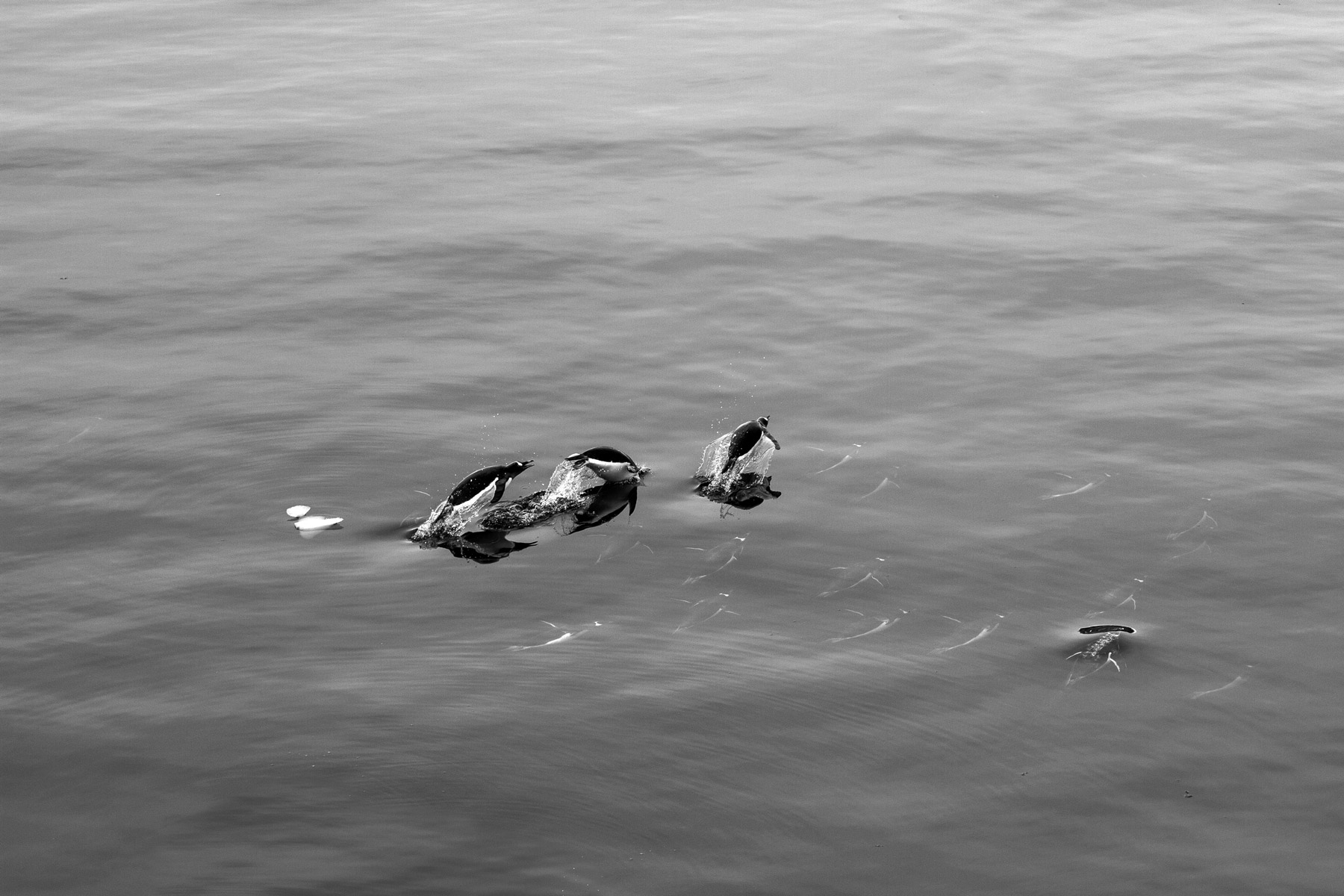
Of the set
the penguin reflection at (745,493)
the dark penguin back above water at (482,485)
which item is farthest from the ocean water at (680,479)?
the dark penguin back above water at (482,485)

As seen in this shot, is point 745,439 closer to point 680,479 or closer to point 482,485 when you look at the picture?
point 680,479

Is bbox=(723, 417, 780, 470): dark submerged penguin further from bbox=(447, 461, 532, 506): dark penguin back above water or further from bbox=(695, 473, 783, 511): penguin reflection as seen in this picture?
bbox=(447, 461, 532, 506): dark penguin back above water

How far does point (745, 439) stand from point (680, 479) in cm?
81

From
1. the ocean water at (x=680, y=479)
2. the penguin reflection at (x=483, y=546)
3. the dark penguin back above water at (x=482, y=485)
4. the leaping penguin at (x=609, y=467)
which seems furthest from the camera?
the leaping penguin at (x=609, y=467)

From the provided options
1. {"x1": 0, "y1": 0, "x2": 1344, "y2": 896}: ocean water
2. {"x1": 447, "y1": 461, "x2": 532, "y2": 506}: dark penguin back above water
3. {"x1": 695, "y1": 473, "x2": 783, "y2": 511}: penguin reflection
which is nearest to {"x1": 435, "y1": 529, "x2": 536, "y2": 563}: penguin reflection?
{"x1": 0, "y1": 0, "x2": 1344, "y2": 896}: ocean water

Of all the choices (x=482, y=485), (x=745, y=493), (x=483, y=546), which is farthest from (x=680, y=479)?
(x=483, y=546)

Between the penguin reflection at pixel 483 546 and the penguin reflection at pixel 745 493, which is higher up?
the penguin reflection at pixel 745 493

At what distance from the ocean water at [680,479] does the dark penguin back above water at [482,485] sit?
23.4 inches

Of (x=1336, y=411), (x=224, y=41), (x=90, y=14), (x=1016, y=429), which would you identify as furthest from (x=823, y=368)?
(x=90, y=14)

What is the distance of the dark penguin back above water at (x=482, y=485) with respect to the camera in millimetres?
15203

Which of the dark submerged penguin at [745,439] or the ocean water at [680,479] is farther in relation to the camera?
the dark submerged penguin at [745,439]

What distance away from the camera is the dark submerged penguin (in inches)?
637

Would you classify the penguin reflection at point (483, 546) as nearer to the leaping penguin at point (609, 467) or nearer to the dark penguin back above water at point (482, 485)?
the dark penguin back above water at point (482, 485)

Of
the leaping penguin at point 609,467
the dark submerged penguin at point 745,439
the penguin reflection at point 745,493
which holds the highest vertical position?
the dark submerged penguin at point 745,439
